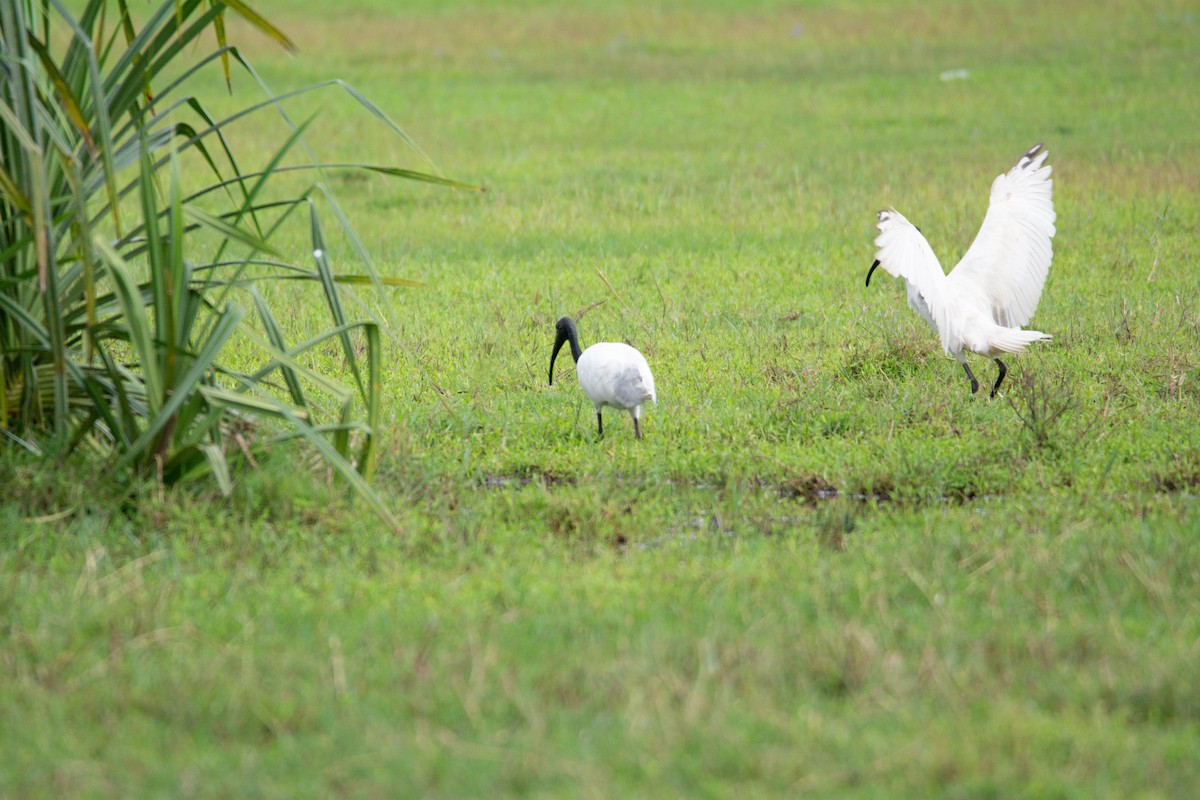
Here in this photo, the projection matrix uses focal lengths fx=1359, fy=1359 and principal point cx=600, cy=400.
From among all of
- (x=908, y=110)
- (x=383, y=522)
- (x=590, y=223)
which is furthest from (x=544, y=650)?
(x=908, y=110)

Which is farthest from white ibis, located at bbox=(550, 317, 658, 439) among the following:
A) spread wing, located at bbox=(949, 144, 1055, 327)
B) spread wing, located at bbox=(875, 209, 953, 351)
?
spread wing, located at bbox=(949, 144, 1055, 327)

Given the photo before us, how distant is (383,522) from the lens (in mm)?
4414

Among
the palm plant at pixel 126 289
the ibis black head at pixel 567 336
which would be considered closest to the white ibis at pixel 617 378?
the ibis black head at pixel 567 336

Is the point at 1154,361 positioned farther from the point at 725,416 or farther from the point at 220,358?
the point at 220,358

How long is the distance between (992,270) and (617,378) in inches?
81.1

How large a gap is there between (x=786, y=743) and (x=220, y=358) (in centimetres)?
476

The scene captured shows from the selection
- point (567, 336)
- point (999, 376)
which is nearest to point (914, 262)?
point (999, 376)

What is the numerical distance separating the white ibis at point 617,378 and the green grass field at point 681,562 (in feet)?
0.63

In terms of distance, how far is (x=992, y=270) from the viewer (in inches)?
249

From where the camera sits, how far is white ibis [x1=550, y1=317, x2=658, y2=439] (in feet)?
17.7

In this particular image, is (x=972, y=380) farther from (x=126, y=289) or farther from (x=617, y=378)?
(x=126, y=289)

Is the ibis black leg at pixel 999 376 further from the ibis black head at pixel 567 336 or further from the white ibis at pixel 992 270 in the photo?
the ibis black head at pixel 567 336

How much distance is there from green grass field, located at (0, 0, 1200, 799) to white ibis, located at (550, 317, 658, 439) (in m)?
0.19

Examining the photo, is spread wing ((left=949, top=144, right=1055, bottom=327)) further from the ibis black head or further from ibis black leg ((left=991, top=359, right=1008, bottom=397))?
the ibis black head
